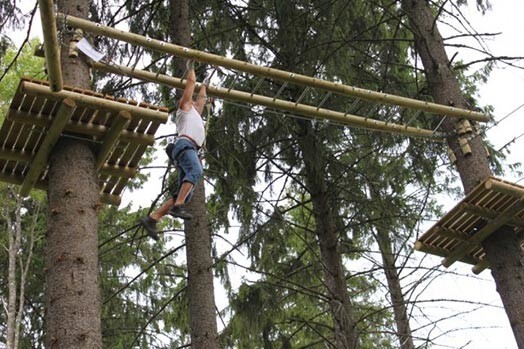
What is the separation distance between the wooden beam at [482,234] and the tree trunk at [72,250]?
3.39m

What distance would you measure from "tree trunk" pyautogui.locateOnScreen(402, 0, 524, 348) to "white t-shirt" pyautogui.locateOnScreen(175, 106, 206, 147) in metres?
2.61

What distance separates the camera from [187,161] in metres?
4.73

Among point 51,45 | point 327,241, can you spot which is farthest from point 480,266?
point 51,45

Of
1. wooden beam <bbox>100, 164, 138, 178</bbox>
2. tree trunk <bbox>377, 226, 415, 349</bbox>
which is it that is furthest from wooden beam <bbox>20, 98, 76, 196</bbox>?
tree trunk <bbox>377, 226, 415, 349</bbox>

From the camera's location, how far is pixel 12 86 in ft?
44.4

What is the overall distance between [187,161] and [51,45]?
51.9 inches

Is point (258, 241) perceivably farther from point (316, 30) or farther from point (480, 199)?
point (480, 199)

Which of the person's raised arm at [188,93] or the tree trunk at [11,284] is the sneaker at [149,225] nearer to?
the person's raised arm at [188,93]

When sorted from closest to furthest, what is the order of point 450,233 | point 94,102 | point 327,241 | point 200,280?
point 94,102 < point 450,233 < point 200,280 < point 327,241

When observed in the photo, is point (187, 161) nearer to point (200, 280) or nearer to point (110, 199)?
point (110, 199)

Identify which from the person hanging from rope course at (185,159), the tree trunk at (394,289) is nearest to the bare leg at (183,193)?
the person hanging from rope course at (185,159)

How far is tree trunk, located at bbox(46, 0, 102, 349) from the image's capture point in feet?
11.7

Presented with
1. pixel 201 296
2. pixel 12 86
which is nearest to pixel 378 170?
pixel 201 296

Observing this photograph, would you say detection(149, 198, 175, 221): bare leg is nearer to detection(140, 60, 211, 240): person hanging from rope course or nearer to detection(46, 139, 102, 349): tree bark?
detection(140, 60, 211, 240): person hanging from rope course
